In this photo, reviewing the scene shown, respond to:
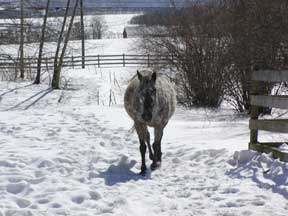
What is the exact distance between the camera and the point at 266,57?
458 inches

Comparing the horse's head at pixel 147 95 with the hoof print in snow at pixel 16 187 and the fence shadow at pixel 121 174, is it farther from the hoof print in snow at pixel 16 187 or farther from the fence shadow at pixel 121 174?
the hoof print in snow at pixel 16 187

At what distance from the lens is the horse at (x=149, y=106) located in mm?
6781

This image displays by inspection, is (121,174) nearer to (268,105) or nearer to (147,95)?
(147,95)

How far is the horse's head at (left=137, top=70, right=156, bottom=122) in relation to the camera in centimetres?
670

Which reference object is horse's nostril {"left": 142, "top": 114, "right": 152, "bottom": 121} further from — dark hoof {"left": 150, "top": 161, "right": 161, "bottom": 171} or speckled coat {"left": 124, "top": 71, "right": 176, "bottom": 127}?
dark hoof {"left": 150, "top": 161, "right": 161, "bottom": 171}

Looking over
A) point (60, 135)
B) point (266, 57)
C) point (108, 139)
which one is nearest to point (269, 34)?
point (266, 57)

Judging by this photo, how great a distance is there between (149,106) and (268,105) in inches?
79.1

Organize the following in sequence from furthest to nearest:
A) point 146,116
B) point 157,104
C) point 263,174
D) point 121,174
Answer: point 157,104
point 121,174
point 146,116
point 263,174

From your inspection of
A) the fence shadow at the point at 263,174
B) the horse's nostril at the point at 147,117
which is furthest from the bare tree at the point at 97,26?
the fence shadow at the point at 263,174

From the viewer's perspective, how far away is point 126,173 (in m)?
7.02

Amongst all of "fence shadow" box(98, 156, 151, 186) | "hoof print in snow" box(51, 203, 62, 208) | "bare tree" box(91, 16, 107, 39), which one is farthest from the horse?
"bare tree" box(91, 16, 107, 39)

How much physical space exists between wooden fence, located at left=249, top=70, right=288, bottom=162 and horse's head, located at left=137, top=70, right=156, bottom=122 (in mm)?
1853

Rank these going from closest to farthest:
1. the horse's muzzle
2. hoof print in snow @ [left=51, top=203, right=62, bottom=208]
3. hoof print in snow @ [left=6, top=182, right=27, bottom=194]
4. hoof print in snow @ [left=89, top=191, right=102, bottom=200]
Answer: hoof print in snow @ [left=51, top=203, right=62, bottom=208]
hoof print in snow @ [left=89, top=191, right=102, bottom=200]
hoof print in snow @ [left=6, top=182, right=27, bottom=194]
the horse's muzzle

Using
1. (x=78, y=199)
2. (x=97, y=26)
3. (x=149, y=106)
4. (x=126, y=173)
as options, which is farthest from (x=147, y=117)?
(x=97, y=26)
